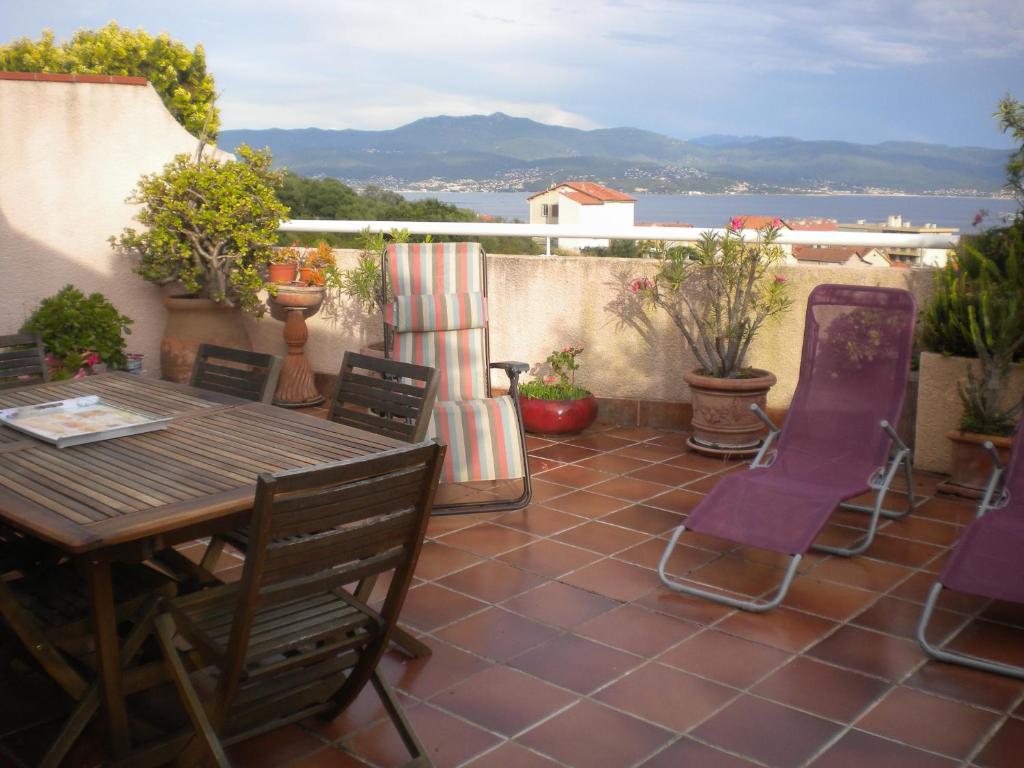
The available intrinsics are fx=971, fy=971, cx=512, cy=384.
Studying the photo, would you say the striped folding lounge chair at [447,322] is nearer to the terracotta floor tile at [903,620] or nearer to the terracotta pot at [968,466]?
the terracotta floor tile at [903,620]

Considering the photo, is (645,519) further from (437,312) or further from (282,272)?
(282,272)

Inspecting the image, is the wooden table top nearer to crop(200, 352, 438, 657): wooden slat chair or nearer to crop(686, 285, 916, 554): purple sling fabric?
crop(200, 352, 438, 657): wooden slat chair

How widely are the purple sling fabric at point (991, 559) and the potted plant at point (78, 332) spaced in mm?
4664

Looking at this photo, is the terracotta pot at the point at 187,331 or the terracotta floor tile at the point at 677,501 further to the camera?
the terracotta pot at the point at 187,331

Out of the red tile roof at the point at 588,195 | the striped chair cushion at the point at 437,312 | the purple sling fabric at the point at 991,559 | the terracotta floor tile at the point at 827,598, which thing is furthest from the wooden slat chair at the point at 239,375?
the red tile roof at the point at 588,195

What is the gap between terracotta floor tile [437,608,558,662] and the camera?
3.00m

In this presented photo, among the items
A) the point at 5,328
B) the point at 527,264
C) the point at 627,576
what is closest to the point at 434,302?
the point at 527,264

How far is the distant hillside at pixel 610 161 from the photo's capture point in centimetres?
1198

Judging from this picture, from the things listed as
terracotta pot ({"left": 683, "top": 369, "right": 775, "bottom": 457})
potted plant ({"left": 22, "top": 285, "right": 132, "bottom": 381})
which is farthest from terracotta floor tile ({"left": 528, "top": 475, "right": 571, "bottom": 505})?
potted plant ({"left": 22, "top": 285, "right": 132, "bottom": 381})

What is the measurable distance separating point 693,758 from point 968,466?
2.75m

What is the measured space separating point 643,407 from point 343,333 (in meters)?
2.12

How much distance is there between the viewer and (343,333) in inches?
259

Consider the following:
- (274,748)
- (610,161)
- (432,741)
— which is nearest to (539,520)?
(432,741)

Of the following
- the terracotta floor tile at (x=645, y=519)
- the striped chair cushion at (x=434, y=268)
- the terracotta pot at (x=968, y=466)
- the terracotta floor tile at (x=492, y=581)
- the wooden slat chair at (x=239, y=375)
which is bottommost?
the terracotta floor tile at (x=492, y=581)
